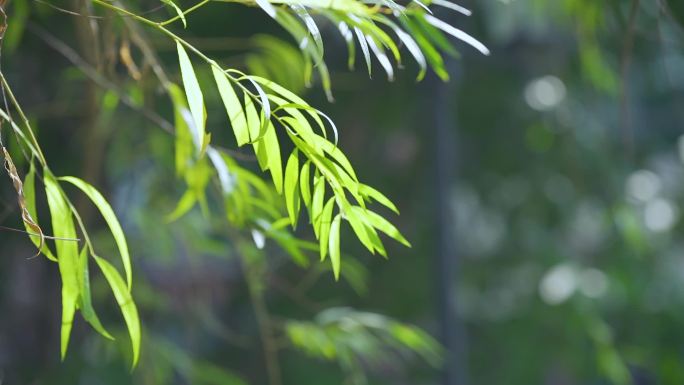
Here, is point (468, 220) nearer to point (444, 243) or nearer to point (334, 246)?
point (444, 243)

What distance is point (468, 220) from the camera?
1687mm

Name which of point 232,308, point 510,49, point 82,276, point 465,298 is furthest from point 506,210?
point 82,276

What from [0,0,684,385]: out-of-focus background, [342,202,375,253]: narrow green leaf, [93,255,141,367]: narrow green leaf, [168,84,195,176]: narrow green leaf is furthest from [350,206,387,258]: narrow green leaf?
[0,0,684,385]: out-of-focus background

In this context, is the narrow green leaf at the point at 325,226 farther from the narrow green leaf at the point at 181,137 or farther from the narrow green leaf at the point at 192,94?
the narrow green leaf at the point at 181,137

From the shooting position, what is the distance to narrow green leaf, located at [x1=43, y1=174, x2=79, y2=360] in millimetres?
448

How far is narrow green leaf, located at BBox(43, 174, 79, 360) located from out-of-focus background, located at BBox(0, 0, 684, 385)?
1.99ft

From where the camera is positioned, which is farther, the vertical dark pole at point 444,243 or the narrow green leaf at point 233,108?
the vertical dark pole at point 444,243

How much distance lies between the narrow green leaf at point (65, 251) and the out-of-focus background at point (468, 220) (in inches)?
23.9

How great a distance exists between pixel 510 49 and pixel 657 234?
1.30 feet

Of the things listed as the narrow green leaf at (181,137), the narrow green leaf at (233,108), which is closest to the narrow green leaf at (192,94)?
the narrow green leaf at (233,108)

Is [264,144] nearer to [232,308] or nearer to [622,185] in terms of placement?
[232,308]

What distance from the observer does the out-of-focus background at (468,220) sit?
46.2 inches

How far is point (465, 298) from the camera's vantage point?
163 cm

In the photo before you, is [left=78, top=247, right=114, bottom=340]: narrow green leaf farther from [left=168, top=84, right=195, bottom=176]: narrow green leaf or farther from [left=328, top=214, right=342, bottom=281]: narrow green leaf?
[left=168, top=84, right=195, bottom=176]: narrow green leaf
